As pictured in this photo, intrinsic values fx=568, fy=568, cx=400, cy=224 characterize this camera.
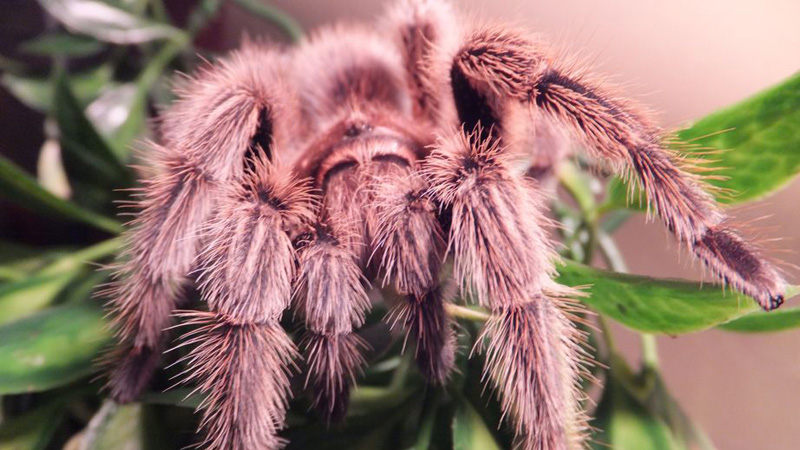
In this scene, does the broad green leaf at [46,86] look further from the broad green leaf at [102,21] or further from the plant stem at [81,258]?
the plant stem at [81,258]

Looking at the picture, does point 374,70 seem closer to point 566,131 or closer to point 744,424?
point 566,131

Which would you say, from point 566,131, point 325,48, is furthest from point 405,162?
point 325,48

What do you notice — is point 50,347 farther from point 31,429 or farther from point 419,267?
point 419,267

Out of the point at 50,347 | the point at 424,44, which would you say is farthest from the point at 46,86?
the point at 424,44

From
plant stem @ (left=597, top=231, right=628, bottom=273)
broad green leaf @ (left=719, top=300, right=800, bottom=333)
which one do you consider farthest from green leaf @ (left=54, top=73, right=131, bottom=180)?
broad green leaf @ (left=719, top=300, right=800, bottom=333)

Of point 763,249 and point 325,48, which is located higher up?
point 325,48
